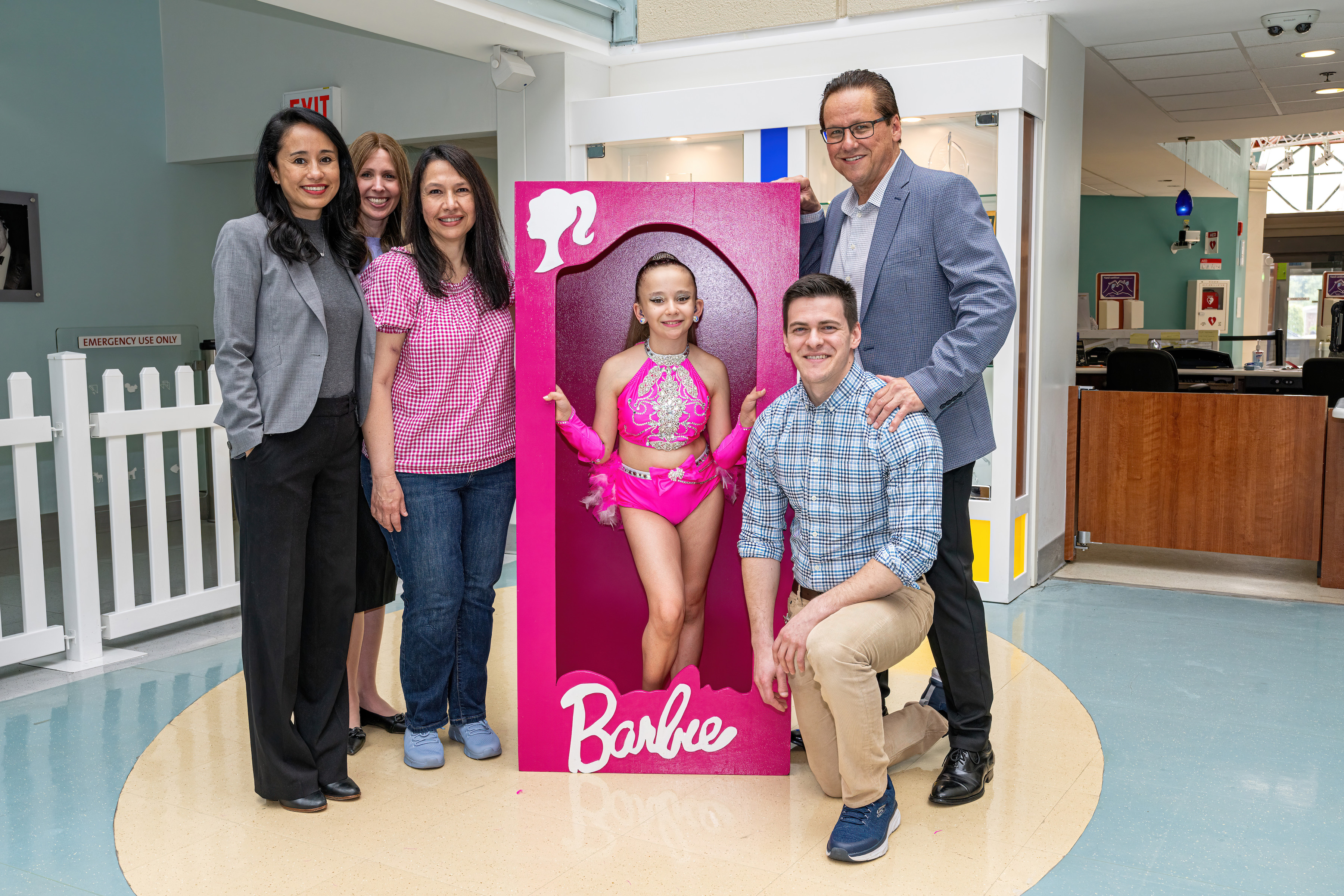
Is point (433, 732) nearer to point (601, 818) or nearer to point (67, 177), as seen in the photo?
point (601, 818)

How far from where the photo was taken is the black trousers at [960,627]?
9.31ft

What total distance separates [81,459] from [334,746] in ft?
6.64

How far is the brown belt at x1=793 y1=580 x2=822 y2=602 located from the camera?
2.81 metres

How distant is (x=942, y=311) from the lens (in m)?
2.84

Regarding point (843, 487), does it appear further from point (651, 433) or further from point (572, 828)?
point (572, 828)

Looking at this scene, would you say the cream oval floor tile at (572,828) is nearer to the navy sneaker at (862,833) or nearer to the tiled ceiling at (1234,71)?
the navy sneaker at (862,833)

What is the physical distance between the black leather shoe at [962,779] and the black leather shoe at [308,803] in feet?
5.11

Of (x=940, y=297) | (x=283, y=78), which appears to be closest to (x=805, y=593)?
(x=940, y=297)

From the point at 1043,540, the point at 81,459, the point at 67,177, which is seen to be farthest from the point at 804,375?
the point at 67,177

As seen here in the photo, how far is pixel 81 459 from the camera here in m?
4.20

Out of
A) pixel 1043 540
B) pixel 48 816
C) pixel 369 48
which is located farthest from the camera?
pixel 369 48

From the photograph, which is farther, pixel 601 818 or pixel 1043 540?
pixel 1043 540

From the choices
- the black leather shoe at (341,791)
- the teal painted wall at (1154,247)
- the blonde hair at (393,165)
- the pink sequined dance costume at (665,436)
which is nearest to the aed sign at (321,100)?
the blonde hair at (393,165)

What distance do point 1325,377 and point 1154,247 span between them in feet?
32.0
